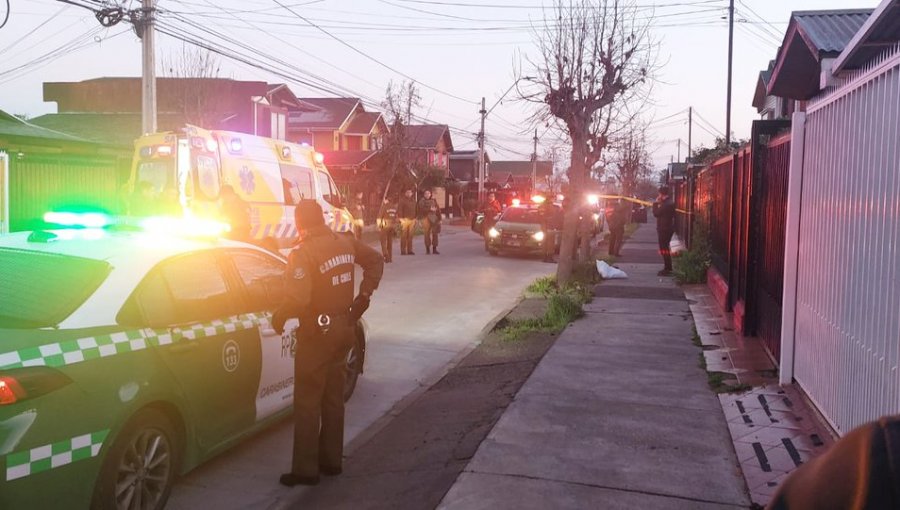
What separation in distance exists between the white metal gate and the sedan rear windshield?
166 inches

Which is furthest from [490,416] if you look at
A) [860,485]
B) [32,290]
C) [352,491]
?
[860,485]

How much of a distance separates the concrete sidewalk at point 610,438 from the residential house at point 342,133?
107ft

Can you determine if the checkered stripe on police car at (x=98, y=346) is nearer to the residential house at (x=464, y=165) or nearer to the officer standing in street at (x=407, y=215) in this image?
the officer standing in street at (x=407, y=215)

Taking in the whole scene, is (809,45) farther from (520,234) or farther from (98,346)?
(520,234)

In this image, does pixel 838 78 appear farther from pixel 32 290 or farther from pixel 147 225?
pixel 32 290

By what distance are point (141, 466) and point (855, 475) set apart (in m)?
3.87

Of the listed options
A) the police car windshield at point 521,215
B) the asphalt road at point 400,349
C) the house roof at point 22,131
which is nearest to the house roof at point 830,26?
the asphalt road at point 400,349

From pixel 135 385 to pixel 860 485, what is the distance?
373 centimetres

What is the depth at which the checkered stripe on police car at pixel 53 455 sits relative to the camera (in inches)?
133

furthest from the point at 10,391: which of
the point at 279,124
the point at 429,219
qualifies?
the point at 279,124

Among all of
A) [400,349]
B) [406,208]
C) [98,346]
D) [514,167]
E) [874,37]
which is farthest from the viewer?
[514,167]

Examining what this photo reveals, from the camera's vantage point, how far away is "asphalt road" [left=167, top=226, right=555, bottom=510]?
5.00 m

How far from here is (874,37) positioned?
4.50m

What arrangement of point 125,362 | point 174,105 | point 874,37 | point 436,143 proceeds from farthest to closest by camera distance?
point 436,143 < point 174,105 < point 874,37 < point 125,362
